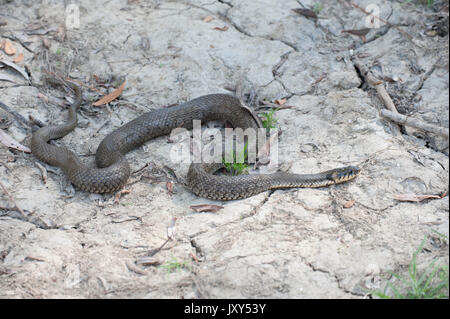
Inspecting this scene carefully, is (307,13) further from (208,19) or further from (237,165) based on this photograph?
(237,165)

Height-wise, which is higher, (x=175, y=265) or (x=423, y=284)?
(x=423, y=284)

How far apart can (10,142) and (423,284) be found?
204 inches

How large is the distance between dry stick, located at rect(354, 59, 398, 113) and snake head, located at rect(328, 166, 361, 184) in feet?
4.63

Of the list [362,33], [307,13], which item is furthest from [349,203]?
[307,13]

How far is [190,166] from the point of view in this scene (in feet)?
19.1

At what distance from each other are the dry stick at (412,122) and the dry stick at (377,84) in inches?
8.2

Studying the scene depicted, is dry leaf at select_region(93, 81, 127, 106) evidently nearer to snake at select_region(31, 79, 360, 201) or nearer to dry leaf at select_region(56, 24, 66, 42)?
snake at select_region(31, 79, 360, 201)

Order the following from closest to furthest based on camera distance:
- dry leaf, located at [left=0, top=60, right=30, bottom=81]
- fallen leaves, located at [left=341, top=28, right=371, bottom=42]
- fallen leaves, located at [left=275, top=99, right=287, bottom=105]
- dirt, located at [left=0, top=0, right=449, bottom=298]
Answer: dirt, located at [left=0, top=0, right=449, bottom=298] < dry leaf, located at [left=0, top=60, right=30, bottom=81] < fallen leaves, located at [left=275, top=99, right=287, bottom=105] < fallen leaves, located at [left=341, top=28, right=371, bottom=42]

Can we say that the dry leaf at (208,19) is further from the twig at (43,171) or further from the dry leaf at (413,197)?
the dry leaf at (413,197)

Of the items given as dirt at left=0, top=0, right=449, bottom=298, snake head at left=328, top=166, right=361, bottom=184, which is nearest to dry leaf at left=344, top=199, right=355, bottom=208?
dirt at left=0, top=0, right=449, bottom=298

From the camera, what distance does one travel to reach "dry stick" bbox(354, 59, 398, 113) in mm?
6488

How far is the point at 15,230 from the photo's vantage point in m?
4.79

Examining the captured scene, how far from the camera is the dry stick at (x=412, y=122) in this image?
5.62m
